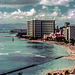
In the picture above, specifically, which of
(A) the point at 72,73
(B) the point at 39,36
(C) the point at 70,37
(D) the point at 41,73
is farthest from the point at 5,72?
(B) the point at 39,36

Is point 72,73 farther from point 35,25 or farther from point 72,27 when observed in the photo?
point 35,25

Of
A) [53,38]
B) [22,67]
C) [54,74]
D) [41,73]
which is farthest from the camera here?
[53,38]

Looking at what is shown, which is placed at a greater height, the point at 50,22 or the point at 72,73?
the point at 50,22

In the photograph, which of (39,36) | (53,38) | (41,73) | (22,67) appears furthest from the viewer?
(39,36)

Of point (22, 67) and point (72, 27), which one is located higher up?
point (72, 27)

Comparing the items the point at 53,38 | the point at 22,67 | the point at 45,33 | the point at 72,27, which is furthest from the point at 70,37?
the point at 22,67

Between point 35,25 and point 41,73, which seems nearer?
point 41,73

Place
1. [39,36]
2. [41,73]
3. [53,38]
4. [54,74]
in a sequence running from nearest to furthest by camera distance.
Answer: [54,74]
[41,73]
[53,38]
[39,36]

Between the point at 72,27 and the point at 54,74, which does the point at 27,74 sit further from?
the point at 72,27

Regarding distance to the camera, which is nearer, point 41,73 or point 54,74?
point 54,74
